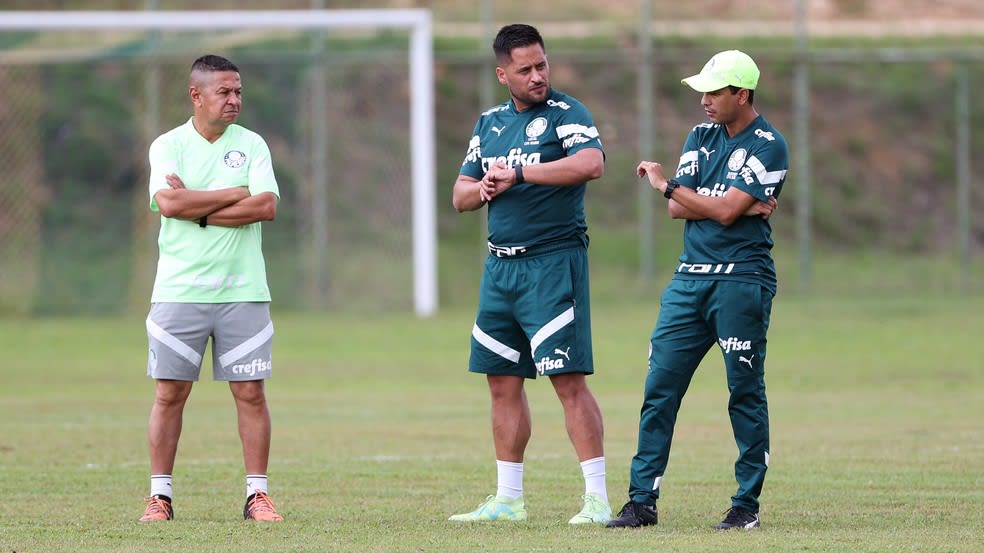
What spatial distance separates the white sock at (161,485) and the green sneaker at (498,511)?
4.62 ft

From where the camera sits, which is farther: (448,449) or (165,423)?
(448,449)

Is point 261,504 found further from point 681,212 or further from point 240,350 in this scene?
point 681,212

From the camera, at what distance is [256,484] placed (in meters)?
7.59

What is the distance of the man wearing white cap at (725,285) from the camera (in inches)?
281

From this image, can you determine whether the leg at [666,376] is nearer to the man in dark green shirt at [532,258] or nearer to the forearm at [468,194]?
the man in dark green shirt at [532,258]

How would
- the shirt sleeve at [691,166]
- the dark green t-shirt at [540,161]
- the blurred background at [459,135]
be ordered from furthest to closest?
1. the blurred background at [459,135]
2. the dark green t-shirt at [540,161]
3. the shirt sleeve at [691,166]

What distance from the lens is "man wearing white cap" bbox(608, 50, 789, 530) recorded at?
713cm

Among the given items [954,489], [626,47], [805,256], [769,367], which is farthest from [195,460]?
[626,47]

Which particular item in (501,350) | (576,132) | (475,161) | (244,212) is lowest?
(501,350)

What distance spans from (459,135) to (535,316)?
20.8 metres

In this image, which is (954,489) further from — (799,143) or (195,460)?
(799,143)

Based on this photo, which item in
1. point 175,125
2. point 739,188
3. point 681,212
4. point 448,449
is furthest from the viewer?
point 175,125

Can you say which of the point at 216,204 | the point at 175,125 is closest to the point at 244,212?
the point at 216,204

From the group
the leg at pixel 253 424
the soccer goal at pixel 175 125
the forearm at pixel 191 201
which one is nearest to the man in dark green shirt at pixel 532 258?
the leg at pixel 253 424
